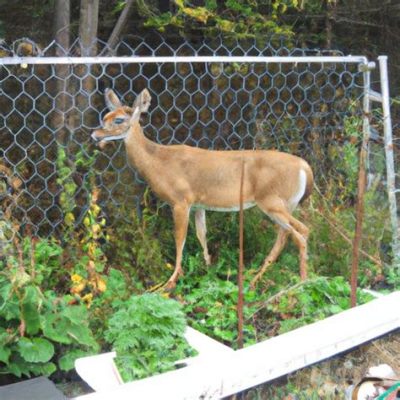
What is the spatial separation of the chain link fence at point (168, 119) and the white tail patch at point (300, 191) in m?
0.65

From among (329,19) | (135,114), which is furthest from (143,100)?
(329,19)

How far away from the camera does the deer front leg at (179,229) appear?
4.64m

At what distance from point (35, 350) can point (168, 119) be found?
2.95 meters

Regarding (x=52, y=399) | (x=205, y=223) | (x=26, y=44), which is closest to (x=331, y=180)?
(x=205, y=223)

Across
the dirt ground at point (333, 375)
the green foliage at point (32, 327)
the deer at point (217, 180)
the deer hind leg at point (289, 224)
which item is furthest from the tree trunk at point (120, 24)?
the dirt ground at point (333, 375)

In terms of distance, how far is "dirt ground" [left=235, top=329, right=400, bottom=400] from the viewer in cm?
370

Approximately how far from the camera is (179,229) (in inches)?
184

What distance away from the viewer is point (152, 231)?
5047mm

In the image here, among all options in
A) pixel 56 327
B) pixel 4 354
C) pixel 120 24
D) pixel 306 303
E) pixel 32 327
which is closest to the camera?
pixel 4 354

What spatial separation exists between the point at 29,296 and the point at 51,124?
2062 mm

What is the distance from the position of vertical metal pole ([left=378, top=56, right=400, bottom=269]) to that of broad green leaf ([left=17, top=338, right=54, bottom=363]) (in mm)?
2533

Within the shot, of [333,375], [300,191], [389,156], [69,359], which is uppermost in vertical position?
[389,156]

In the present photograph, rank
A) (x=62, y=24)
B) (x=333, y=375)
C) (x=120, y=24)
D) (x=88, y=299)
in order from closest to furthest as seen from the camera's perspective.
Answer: (x=333, y=375) → (x=88, y=299) → (x=62, y=24) → (x=120, y=24)

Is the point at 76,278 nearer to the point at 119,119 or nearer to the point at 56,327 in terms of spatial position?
the point at 56,327
